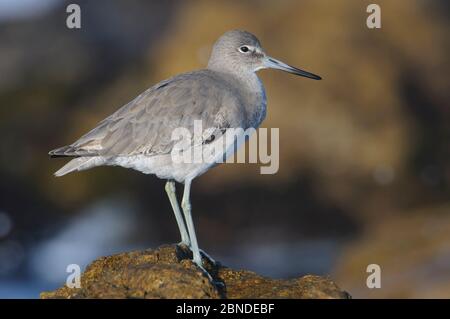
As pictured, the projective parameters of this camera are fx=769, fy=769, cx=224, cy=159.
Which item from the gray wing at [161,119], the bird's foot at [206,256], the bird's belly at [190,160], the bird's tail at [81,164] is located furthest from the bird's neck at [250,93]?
the bird's tail at [81,164]

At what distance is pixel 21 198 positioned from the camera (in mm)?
16375

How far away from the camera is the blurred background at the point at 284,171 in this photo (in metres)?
15.9

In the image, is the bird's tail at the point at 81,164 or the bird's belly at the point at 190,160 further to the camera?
the bird's tail at the point at 81,164

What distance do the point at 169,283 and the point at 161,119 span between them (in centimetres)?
268

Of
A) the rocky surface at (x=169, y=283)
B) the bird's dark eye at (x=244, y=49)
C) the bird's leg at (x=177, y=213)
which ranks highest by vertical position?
the bird's dark eye at (x=244, y=49)

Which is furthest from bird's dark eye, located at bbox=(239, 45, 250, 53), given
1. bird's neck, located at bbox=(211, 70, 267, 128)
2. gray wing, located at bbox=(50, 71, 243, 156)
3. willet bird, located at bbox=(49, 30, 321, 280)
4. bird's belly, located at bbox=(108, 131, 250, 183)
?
bird's belly, located at bbox=(108, 131, 250, 183)

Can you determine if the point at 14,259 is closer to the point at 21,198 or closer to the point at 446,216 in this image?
the point at 21,198

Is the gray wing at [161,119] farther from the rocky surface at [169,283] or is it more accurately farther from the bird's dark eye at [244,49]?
the rocky surface at [169,283]

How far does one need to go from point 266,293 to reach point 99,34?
48.7 ft

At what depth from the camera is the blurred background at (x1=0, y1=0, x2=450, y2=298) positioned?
52.1 ft

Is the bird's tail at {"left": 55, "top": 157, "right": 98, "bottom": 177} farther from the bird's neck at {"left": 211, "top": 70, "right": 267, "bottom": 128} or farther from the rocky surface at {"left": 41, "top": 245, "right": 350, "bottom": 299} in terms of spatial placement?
the bird's neck at {"left": 211, "top": 70, "right": 267, "bottom": 128}

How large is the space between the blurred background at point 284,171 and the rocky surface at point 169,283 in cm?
697

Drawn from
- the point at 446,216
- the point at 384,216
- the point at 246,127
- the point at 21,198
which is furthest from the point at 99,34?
the point at 246,127

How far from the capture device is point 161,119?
29.5 ft
